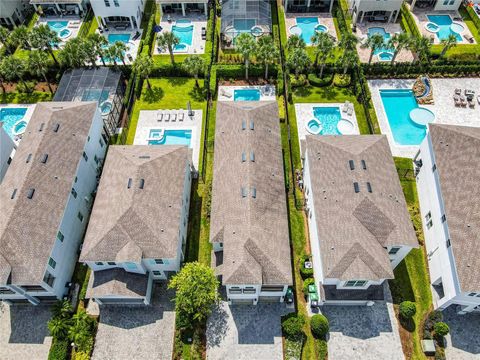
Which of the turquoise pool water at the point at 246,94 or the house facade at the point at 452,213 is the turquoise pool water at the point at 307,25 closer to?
the turquoise pool water at the point at 246,94

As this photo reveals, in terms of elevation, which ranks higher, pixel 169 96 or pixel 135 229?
pixel 169 96

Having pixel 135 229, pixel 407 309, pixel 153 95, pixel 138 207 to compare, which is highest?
pixel 153 95

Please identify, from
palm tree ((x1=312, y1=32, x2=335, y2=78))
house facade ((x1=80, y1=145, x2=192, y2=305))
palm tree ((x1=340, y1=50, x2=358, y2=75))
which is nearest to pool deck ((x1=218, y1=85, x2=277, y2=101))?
palm tree ((x1=312, y1=32, x2=335, y2=78))

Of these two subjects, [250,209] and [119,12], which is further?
[119,12]

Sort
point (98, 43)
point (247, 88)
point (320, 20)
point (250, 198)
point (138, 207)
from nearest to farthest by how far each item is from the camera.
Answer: point (138, 207) < point (250, 198) < point (98, 43) < point (247, 88) < point (320, 20)

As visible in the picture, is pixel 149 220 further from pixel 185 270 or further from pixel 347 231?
pixel 347 231

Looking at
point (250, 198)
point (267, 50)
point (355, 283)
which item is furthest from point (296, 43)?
point (355, 283)

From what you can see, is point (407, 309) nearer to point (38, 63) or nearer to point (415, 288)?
point (415, 288)
